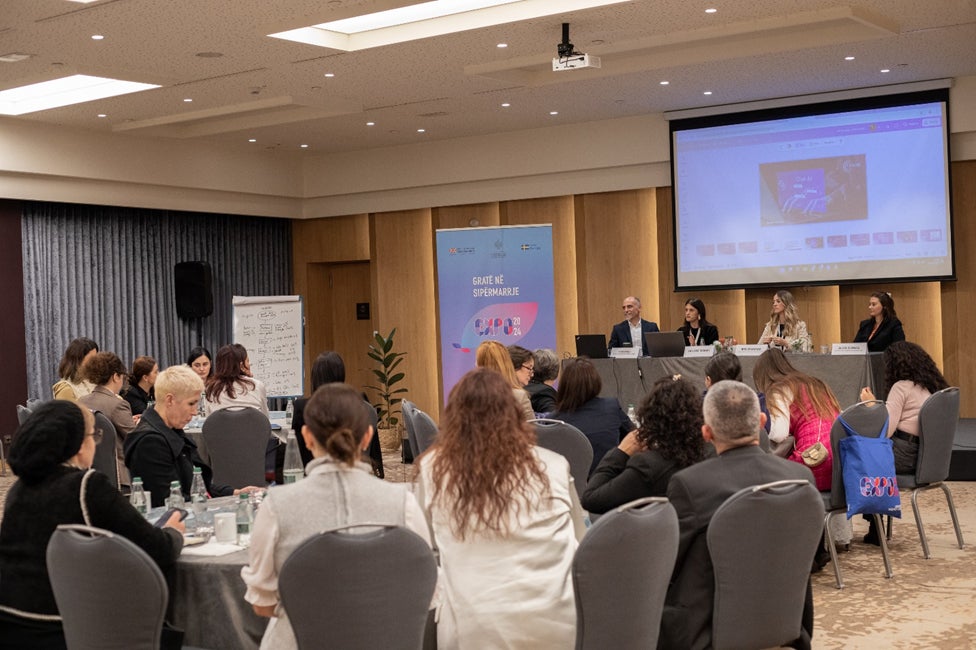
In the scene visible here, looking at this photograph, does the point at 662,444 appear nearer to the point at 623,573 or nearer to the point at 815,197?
the point at 623,573

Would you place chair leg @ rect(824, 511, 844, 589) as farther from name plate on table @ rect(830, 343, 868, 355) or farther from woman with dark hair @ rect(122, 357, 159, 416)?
woman with dark hair @ rect(122, 357, 159, 416)

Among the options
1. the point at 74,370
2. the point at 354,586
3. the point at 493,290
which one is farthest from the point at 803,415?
the point at 493,290

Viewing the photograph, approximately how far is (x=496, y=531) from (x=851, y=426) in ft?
10.3

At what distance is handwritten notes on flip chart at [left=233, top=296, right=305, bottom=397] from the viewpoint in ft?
39.1

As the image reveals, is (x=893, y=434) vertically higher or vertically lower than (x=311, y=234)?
lower

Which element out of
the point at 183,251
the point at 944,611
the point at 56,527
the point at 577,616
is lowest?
the point at 944,611

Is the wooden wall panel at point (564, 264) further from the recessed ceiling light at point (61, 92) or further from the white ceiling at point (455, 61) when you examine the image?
the recessed ceiling light at point (61, 92)

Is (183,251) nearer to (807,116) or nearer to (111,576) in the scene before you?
(807,116)

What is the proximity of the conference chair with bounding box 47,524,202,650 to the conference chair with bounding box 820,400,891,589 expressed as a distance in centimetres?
360

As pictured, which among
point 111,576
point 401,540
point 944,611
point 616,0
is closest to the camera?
point 401,540

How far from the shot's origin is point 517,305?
12117 mm

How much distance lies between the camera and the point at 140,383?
26.4ft

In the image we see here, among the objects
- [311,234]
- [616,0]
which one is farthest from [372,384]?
[616,0]

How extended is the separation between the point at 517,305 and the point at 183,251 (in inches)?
166
